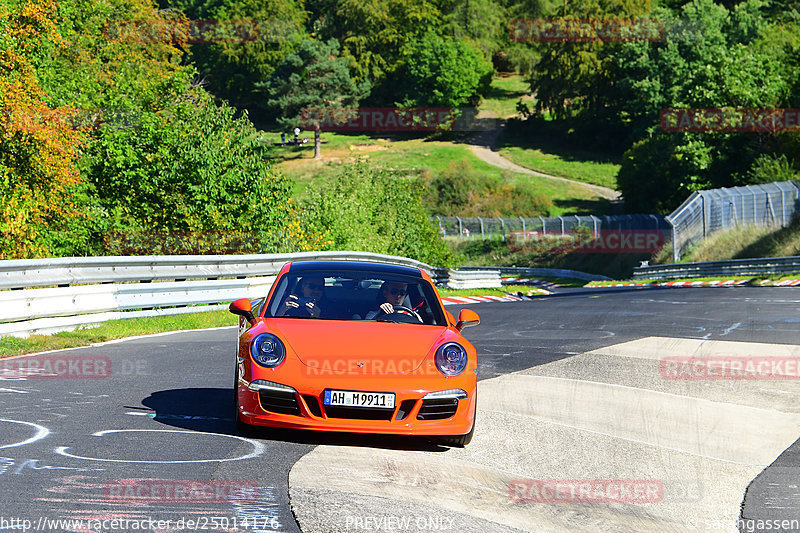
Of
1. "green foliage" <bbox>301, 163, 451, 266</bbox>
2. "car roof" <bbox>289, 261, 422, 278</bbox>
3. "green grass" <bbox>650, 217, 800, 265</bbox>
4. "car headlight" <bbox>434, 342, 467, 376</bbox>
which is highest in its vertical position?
"car roof" <bbox>289, 261, 422, 278</bbox>

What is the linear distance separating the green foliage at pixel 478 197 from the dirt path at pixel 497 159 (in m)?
7.90

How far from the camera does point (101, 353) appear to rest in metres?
11.6

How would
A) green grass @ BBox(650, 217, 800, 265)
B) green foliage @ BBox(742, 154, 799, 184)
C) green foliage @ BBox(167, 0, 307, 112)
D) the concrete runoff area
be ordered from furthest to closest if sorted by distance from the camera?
green foliage @ BBox(167, 0, 307, 112) < green foliage @ BBox(742, 154, 799, 184) < green grass @ BBox(650, 217, 800, 265) < the concrete runoff area

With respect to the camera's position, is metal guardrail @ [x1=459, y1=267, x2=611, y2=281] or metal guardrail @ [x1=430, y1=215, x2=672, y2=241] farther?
metal guardrail @ [x1=430, y1=215, x2=672, y2=241]

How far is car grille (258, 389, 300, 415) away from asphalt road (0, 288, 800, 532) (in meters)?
0.25

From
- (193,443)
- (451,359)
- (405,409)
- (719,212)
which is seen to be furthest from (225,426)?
(719,212)

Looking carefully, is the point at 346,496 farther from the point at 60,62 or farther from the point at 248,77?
the point at 248,77

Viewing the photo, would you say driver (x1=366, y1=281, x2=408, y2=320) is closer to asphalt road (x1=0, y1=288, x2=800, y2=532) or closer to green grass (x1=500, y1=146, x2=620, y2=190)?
asphalt road (x1=0, y1=288, x2=800, y2=532)

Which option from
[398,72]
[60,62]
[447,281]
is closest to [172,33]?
[60,62]

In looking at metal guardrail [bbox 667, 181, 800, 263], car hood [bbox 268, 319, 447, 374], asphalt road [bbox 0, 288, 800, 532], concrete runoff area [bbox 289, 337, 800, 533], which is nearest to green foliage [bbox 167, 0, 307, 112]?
metal guardrail [bbox 667, 181, 800, 263]

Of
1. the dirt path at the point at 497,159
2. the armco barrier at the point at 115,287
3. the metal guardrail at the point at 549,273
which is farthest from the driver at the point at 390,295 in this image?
the dirt path at the point at 497,159

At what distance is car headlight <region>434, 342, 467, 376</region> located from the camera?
7000 mm

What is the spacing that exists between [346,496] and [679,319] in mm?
13351

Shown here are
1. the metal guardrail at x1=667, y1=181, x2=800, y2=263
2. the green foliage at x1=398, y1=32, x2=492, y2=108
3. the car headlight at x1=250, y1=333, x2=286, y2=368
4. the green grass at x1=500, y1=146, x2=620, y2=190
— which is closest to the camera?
the car headlight at x1=250, y1=333, x2=286, y2=368
